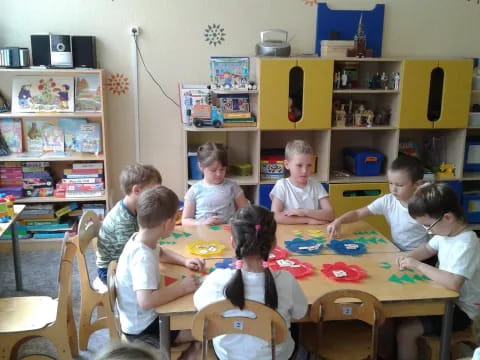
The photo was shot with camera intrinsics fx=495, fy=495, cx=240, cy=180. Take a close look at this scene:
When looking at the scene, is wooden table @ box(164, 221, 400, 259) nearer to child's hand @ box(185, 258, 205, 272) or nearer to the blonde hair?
child's hand @ box(185, 258, 205, 272)

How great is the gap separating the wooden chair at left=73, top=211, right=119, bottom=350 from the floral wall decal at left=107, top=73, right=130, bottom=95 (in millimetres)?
1776

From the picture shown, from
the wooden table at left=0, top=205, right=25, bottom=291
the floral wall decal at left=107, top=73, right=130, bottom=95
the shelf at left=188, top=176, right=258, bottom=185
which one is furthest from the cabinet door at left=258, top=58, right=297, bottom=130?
the wooden table at left=0, top=205, right=25, bottom=291

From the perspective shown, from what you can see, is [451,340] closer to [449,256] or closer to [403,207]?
[449,256]

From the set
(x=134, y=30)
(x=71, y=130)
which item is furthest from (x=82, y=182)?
(x=134, y=30)

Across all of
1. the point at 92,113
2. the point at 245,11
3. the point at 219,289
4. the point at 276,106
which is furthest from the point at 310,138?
the point at 219,289

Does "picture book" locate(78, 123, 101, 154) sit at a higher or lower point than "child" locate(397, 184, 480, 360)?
higher

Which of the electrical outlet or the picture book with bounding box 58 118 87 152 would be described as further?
the picture book with bounding box 58 118 87 152

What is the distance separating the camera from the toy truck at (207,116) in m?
3.77

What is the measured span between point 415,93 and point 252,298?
2804 mm

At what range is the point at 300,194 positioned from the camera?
2.90 m

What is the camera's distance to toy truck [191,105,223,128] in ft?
12.4

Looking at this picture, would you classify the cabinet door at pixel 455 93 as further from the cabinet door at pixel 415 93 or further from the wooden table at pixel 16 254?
the wooden table at pixel 16 254

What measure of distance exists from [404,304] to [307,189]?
1.14 m

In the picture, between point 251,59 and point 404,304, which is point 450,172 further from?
point 404,304
